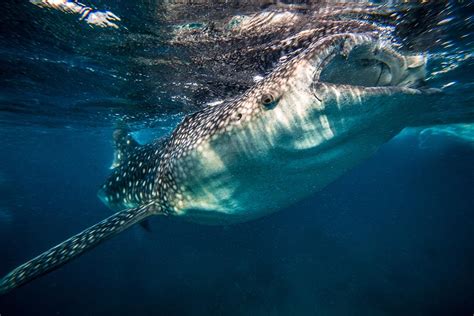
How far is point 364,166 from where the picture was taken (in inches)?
842

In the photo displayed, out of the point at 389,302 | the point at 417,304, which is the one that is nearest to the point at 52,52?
the point at 389,302

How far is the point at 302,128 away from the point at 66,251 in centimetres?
353

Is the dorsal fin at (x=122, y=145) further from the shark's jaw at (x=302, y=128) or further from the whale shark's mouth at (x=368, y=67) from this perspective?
the whale shark's mouth at (x=368, y=67)

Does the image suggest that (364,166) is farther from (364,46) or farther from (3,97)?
(3,97)

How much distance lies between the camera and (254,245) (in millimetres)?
15180

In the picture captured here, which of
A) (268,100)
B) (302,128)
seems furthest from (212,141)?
(302,128)

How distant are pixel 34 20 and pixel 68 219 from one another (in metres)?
26.4

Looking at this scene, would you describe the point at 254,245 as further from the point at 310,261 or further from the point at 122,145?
the point at 122,145

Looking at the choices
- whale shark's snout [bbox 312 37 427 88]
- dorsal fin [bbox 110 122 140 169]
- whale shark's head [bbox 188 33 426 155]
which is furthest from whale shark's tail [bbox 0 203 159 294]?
dorsal fin [bbox 110 122 140 169]

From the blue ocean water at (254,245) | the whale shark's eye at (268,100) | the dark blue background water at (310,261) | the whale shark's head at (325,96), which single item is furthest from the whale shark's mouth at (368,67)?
the dark blue background water at (310,261)

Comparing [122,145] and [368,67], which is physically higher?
[122,145]

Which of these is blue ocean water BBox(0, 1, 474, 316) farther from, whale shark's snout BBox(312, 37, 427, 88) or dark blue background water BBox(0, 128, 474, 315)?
whale shark's snout BBox(312, 37, 427, 88)

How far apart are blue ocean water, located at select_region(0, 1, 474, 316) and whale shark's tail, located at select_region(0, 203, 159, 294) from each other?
388cm

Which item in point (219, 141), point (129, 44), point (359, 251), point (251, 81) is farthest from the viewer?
point (359, 251)
